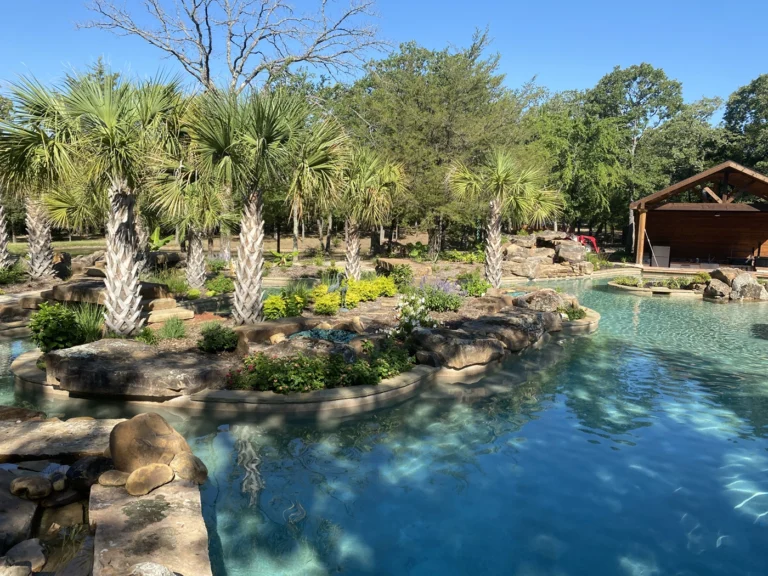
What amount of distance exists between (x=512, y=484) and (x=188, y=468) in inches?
147

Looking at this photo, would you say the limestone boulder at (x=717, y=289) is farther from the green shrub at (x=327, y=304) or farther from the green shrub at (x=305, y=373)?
the green shrub at (x=305, y=373)

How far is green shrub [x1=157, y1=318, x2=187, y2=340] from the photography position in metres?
10.5

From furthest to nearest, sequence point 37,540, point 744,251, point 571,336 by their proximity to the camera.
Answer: point 744,251 → point 571,336 → point 37,540

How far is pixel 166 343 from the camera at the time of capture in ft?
33.7

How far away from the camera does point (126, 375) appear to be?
8133 mm

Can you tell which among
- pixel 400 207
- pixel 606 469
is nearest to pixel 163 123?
pixel 606 469

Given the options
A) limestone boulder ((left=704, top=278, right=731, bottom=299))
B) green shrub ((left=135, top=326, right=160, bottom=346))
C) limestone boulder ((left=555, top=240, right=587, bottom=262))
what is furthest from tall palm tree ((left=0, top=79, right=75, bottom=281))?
limestone boulder ((left=555, top=240, right=587, bottom=262))

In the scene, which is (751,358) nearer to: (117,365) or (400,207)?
(117,365)

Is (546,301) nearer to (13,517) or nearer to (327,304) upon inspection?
(327,304)

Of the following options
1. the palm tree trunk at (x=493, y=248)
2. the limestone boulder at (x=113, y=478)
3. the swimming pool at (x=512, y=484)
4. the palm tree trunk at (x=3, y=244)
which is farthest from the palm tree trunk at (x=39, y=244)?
→ the limestone boulder at (x=113, y=478)

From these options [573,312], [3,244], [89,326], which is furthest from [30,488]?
[3,244]

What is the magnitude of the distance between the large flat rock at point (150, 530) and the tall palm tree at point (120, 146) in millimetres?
6204

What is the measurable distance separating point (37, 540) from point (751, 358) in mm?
13542

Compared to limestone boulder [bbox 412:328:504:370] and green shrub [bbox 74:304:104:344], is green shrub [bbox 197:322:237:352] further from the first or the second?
limestone boulder [bbox 412:328:504:370]
